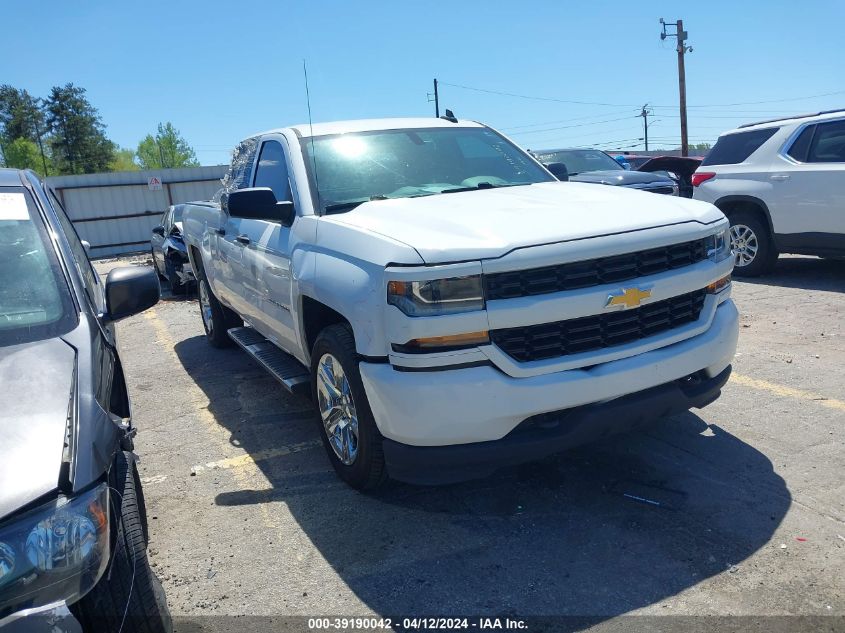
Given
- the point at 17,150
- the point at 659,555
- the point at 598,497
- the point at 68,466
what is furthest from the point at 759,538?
the point at 17,150

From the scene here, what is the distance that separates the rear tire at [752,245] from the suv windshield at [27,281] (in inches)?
305

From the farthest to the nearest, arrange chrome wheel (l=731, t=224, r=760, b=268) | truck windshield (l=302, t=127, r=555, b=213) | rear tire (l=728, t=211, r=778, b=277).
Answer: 1. chrome wheel (l=731, t=224, r=760, b=268)
2. rear tire (l=728, t=211, r=778, b=277)
3. truck windshield (l=302, t=127, r=555, b=213)

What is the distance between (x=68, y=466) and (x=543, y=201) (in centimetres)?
271

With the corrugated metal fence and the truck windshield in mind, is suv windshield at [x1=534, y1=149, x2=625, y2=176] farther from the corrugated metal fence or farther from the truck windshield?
the corrugated metal fence

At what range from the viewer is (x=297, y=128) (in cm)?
488

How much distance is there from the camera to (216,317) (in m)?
7.08

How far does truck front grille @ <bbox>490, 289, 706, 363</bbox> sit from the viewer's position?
9.99 ft

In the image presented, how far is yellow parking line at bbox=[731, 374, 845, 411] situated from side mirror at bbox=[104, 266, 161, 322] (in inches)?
159

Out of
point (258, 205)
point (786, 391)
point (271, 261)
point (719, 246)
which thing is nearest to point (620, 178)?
point (786, 391)

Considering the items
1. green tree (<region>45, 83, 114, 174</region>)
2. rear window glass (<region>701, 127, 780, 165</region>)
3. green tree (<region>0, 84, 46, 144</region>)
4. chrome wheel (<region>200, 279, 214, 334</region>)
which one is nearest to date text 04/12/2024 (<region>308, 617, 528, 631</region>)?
chrome wheel (<region>200, 279, 214, 334</region>)

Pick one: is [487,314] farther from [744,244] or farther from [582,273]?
[744,244]

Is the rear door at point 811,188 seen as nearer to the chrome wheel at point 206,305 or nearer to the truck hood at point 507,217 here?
the truck hood at point 507,217

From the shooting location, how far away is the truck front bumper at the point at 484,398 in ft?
9.77

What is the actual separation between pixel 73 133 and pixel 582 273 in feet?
228
